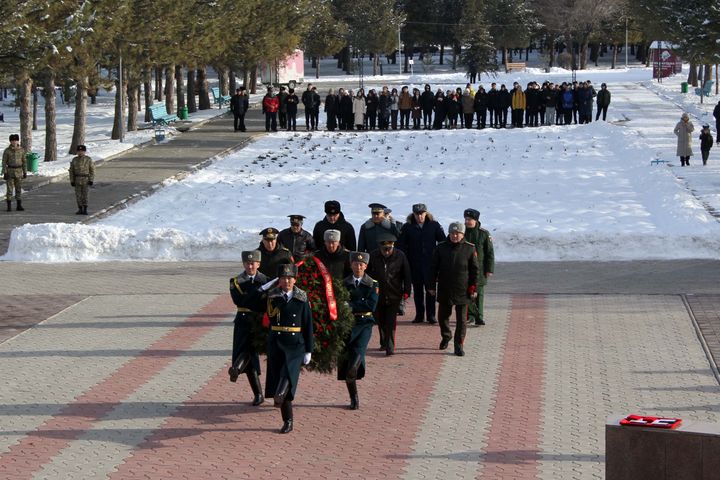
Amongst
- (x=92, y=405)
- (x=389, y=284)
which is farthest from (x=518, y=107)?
(x=92, y=405)


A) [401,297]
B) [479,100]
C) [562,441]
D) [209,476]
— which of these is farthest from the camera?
[479,100]

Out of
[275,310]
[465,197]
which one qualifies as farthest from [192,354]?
[465,197]

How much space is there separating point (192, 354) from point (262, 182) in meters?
18.8

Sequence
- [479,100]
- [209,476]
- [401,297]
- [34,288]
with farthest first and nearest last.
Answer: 1. [479,100]
2. [34,288]
3. [401,297]
4. [209,476]

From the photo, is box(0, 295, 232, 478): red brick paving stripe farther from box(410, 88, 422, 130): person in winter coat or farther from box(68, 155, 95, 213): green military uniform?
box(410, 88, 422, 130): person in winter coat

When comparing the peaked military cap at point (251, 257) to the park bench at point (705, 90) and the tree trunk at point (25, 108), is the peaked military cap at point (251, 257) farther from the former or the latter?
the park bench at point (705, 90)

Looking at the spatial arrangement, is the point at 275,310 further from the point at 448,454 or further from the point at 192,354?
the point at 192,354

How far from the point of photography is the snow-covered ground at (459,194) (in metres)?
22.7

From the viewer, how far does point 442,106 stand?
152ft

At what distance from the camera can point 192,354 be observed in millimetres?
15234

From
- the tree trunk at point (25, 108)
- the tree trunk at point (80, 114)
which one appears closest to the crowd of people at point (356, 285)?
the tree trunk at point (25, 108)

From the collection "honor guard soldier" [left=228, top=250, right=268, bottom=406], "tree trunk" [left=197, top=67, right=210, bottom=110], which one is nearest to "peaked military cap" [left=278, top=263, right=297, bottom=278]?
"honor guard soldier" [left=228, top=250, right=268, bottom=406]

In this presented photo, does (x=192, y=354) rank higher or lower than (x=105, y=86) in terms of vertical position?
lower

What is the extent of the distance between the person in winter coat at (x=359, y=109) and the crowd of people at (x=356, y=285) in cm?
2939
